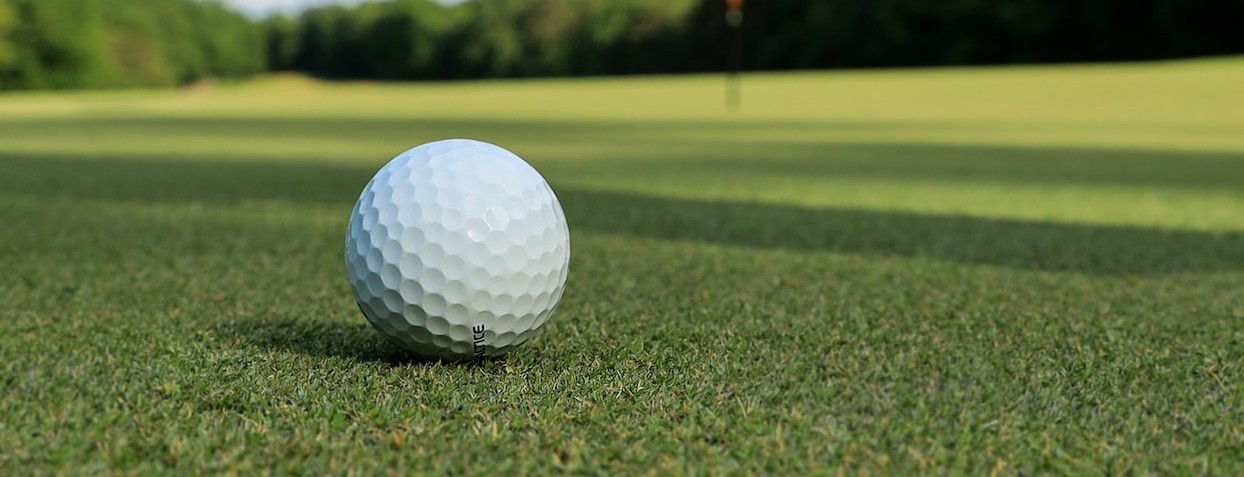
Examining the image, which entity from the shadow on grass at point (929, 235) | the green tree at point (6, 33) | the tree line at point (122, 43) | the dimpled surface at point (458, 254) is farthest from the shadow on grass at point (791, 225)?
the tree line at point (122, 43)

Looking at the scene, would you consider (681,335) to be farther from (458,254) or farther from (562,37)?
(562,37)

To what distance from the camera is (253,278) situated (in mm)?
3260

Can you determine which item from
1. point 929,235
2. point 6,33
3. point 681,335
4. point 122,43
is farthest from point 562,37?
point 681,335

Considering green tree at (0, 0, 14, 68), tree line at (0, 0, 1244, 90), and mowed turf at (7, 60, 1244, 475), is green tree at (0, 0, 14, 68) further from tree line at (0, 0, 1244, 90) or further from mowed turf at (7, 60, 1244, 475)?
mowed turf at (7, 60, 1244, 475)

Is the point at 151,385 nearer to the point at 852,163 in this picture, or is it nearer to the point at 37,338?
the point at 37,338

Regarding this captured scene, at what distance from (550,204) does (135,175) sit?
17.8 ft

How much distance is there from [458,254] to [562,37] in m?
66.0

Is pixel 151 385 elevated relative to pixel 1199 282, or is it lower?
elevated

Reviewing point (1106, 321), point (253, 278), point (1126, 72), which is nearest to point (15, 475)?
point (253, 278)

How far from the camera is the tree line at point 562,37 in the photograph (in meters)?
43.4

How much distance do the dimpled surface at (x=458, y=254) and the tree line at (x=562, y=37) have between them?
4404 cm

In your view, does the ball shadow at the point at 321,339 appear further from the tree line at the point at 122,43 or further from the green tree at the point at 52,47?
the green tree at the point at 52,47

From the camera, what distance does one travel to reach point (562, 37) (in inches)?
2635

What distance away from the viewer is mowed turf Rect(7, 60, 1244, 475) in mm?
1655
